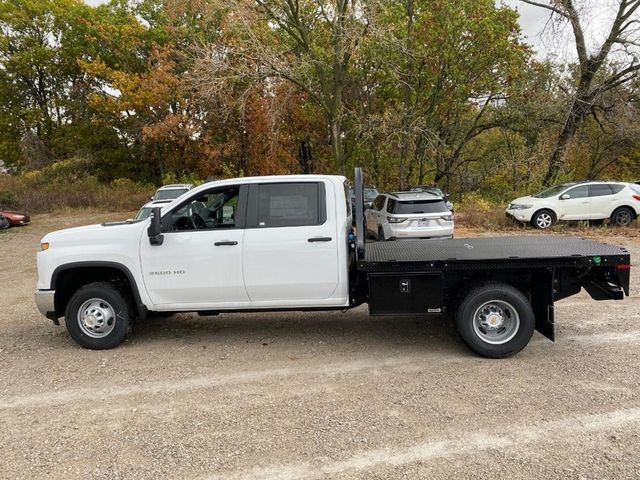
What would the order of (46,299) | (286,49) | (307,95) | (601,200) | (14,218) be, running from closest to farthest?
(46,299) → (601,200) → (286,49) → (14,218) → (307,95)

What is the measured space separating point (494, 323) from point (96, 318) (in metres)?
4.40

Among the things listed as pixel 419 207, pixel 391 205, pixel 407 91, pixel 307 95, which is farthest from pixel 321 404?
pixel 307 95

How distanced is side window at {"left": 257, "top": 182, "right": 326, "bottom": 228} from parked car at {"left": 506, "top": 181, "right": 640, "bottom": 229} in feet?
40.8

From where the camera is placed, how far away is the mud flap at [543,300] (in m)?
4.71

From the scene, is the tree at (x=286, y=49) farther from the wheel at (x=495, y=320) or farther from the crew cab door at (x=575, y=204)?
the wheel at (x=495, y=320)

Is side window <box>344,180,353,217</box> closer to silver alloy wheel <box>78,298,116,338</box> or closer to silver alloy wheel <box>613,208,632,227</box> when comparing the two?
silver alloy wheel <box>78,298,116,338</box>

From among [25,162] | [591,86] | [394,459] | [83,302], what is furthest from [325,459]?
[25,162]

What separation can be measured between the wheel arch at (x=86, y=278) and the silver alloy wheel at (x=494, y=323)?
12.0 ft

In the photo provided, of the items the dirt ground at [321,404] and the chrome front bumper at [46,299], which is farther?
the chrome front bumper at [46,299]

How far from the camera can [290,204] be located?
512 centimetres

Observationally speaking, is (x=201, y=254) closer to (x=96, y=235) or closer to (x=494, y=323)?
(x=96, y=235)

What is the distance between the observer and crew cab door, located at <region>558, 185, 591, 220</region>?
50.0ft

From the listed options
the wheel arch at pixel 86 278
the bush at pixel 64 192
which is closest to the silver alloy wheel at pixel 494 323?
the wheel arch at pixel 86 278

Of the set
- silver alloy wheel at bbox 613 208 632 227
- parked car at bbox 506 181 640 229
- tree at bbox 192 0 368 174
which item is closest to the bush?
tree at bbox 192 0 368 174
